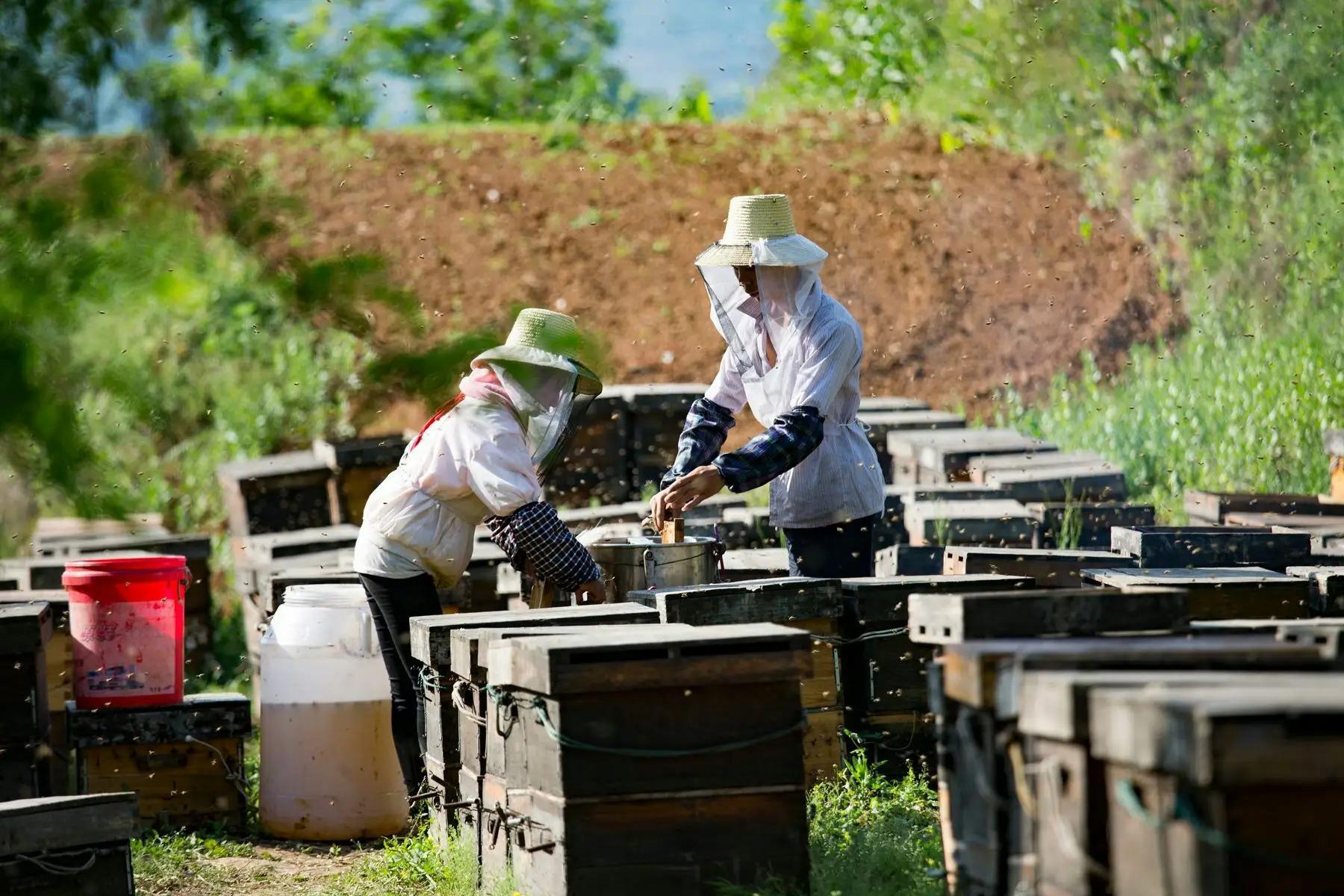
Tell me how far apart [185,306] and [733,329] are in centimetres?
419

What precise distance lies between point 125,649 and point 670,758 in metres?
2.86

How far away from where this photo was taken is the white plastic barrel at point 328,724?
6.02 meters

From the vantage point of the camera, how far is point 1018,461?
8.91 metres

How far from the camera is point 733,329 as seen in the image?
19.3 ft

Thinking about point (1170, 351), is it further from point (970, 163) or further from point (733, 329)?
point (733, 329)

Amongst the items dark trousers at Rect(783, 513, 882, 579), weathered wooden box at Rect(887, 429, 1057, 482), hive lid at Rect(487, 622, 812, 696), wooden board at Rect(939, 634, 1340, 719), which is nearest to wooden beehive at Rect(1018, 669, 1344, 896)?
wooden board at Rect(939, 634, 1340, 719)

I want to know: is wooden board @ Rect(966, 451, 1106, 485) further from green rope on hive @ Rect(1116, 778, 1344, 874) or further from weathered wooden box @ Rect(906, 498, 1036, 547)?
green rope on hive @ Rect(1116, 778, 1344, 874)

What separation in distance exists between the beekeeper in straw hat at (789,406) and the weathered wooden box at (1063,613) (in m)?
1.56

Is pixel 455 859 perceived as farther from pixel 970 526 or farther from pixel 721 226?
pixel 721 226

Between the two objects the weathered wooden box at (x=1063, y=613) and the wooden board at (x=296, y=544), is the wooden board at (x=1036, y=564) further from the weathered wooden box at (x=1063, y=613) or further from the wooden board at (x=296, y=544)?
the wooden board at (x=296, y=544)

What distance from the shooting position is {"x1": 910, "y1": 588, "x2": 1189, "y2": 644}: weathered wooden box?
386 centimetres

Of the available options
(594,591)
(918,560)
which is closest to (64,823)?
(594,591)

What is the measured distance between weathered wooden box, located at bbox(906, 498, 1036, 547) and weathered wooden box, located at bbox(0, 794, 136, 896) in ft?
12.1

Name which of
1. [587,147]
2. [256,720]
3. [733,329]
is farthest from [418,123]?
[733,329]
